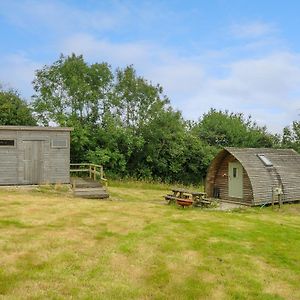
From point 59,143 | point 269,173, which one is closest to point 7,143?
point 59,143

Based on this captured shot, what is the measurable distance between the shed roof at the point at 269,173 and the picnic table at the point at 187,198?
327 centimetres

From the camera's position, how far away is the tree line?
3294cm

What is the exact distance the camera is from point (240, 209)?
2009 cm

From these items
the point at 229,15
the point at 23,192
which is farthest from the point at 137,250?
the point at 23,192

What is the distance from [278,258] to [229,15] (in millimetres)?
8417

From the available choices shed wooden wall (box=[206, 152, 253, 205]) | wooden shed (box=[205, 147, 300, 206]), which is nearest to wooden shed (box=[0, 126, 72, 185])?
shed wooden wall (box=[206, 152, 253, 205])

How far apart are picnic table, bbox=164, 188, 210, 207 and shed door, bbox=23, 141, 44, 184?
8.33 metres

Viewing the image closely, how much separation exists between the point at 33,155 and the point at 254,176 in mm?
12901

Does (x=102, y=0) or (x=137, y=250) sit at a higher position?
(x=102, y=0)

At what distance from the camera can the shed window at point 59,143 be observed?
2380 centimetres

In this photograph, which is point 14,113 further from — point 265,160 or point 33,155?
point 265,160

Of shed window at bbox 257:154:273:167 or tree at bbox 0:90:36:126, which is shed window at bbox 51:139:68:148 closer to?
shed window at bbox 257:154:273:167

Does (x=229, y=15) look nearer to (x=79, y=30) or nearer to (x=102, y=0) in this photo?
(x=102, y=0)

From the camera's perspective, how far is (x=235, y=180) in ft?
77.0
